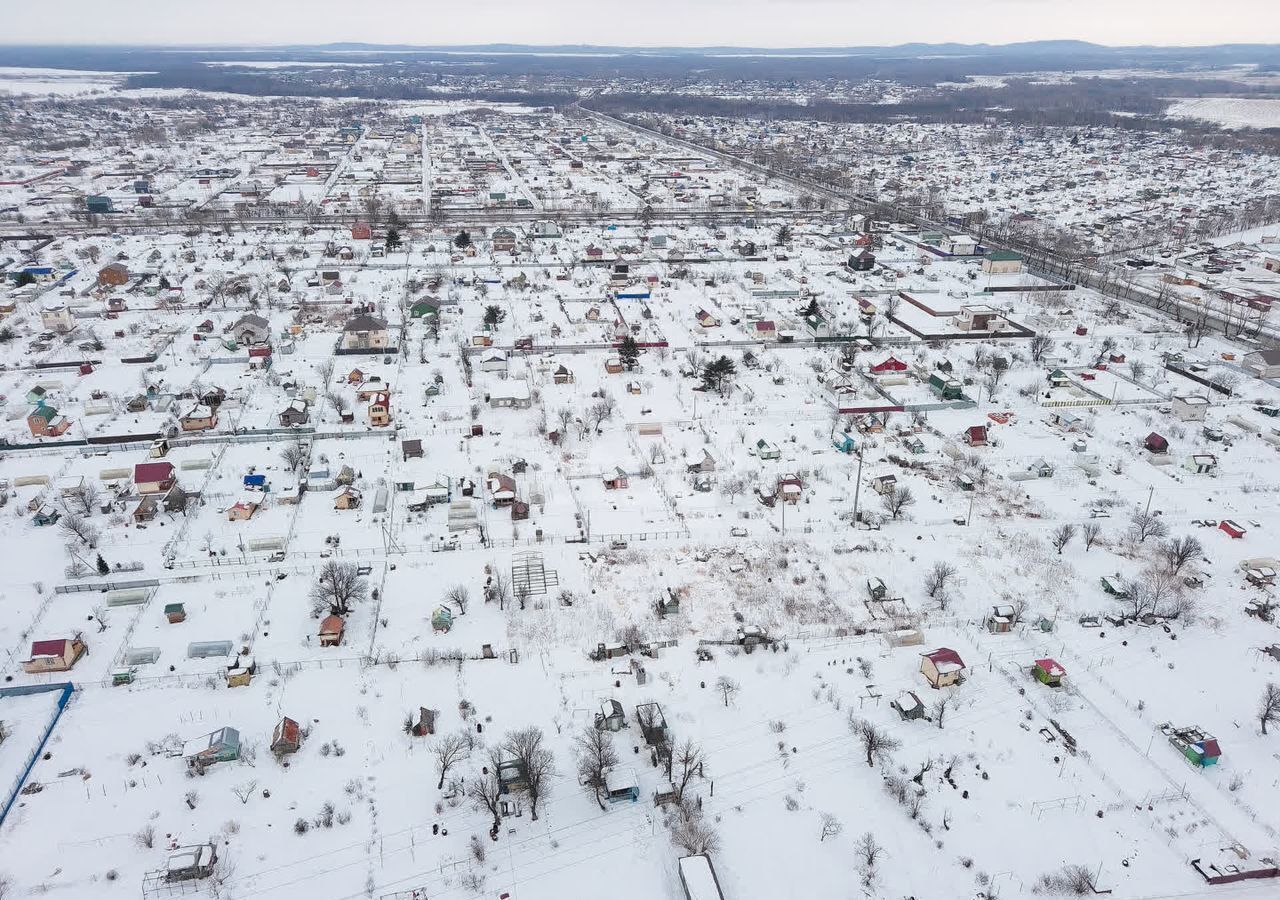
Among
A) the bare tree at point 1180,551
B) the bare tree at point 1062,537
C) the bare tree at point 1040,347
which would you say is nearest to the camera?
the bare tree at point 1180,551

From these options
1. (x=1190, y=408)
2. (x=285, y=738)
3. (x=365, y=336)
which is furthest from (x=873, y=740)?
(x=365, y=336)

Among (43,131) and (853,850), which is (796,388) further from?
(43,131)

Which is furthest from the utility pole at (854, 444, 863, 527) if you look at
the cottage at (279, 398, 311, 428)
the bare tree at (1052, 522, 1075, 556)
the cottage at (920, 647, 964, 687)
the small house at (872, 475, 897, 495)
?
the cottage at (279, 398, 311, 428)

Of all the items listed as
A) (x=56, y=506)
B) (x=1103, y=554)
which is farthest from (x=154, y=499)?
(x=1103, y=554)

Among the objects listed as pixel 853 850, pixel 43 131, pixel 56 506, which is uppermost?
pixel 43 131

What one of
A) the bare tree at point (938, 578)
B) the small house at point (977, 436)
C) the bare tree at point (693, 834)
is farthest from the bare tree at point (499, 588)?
the small house at point (977, 436)

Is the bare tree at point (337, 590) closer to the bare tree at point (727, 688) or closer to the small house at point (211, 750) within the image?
the small house at point (211, 750)
